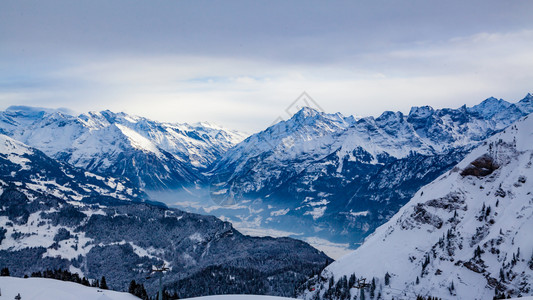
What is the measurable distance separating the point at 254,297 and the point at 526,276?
120m

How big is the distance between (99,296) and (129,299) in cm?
Result: 1183

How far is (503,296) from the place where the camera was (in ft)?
649

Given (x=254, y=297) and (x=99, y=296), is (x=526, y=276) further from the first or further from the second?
(x=99, y=296)

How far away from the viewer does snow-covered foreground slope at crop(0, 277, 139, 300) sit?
13925 cm

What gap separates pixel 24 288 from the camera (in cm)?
14562

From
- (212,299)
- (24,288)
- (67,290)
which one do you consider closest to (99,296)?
(67,290)

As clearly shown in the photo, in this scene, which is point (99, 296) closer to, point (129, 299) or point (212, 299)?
point (129, 299)

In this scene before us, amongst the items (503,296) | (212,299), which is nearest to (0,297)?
(212,299)

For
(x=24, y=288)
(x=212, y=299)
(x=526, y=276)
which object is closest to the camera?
(x=24, y=288)

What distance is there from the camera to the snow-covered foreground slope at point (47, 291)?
139m

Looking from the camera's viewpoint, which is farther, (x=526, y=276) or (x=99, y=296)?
(x=526, y=276)

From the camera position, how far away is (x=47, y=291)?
477ft

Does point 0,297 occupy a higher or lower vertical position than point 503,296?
higher

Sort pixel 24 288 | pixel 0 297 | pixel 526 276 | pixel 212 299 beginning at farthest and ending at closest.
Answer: pixel 526 276, pixel 212 299, pixel 24 288, pixel 0 297
